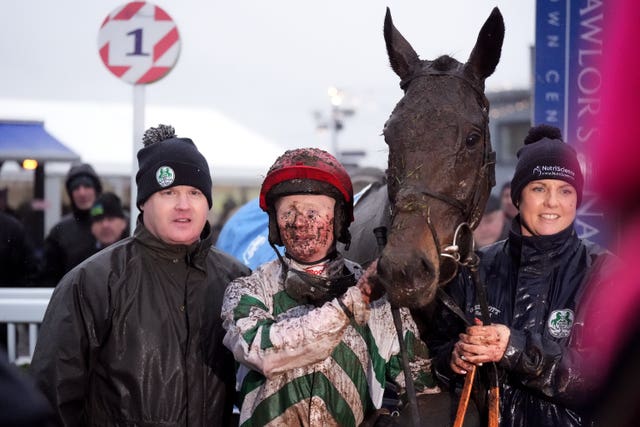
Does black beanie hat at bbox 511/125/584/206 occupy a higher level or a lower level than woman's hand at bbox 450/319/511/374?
higher

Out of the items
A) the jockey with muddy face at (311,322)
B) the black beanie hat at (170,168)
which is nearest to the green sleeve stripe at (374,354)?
the jockey with muddy face at (311,322)

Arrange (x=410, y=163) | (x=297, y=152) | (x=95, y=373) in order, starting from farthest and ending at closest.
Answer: (x=95, y=373)
(x=297, y=152)
(x=410, y=163)

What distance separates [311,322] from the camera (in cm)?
300

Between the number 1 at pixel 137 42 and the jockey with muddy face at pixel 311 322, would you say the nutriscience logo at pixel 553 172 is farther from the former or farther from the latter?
the number 1 at pixel 137 42

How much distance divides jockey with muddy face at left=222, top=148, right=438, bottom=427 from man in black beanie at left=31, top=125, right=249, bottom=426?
11.6 inches

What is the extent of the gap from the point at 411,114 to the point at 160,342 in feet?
4.54

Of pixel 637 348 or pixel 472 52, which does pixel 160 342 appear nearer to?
pixel 472 52

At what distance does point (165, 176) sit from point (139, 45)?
3816 mm

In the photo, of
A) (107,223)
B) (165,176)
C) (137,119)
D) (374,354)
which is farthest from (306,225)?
(107,223)

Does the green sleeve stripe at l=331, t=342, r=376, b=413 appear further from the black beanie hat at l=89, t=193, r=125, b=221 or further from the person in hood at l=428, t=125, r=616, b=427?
the black beanie hat at l=89, t=193, r=125, b=221

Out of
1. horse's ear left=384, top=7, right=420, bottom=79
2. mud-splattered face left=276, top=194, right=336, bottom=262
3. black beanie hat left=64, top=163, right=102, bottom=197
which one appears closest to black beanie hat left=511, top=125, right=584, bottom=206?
horse's ear left=384, top=7, right=420, bottom=79

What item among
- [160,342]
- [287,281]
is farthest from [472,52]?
[160,342]

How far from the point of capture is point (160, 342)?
11.9 ft

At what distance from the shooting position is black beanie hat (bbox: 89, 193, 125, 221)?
8.45m
